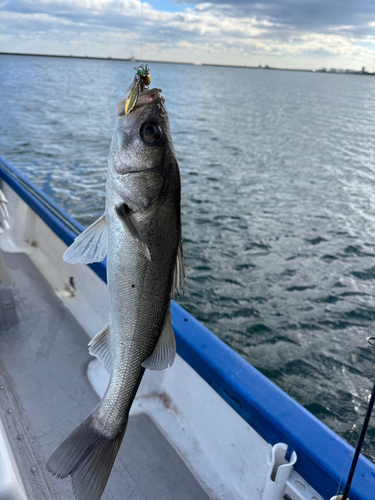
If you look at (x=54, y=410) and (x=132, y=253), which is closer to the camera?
(x=132, y=253)

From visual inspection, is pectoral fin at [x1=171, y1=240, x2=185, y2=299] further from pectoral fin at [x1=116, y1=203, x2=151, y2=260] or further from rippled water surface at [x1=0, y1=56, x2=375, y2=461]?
rippled water surface at [x1=0, y1=56, x2=375, y2=461]

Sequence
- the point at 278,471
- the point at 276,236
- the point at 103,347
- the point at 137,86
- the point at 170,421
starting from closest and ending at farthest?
the point at 137,86 → the point at 103,347 → the point at 278,471 → the point at 170,421 → the point at 276,236

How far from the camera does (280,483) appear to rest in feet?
6.45

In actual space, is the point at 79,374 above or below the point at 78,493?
below

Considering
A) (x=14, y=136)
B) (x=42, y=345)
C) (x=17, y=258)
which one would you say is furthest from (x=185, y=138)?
(x=42, y=345)

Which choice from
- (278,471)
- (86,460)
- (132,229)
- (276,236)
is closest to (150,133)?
(132,229)

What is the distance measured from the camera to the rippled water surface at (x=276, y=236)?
596 cm

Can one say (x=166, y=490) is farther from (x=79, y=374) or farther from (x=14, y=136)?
(x=14, y=136)

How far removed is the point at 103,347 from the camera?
5.56 feet

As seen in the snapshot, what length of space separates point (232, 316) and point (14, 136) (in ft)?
55.2

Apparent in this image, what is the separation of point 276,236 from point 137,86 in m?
8.64

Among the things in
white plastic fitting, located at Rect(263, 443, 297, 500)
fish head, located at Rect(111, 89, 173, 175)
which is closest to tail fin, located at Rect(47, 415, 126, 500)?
white plastic fitting, located at Rect(263, 443, 297, 500)

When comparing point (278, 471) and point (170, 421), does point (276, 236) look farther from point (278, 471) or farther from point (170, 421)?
point (278, 471)

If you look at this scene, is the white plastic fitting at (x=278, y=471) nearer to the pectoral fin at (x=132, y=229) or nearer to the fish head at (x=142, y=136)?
the pectoral fin at (x=132, y=229)
